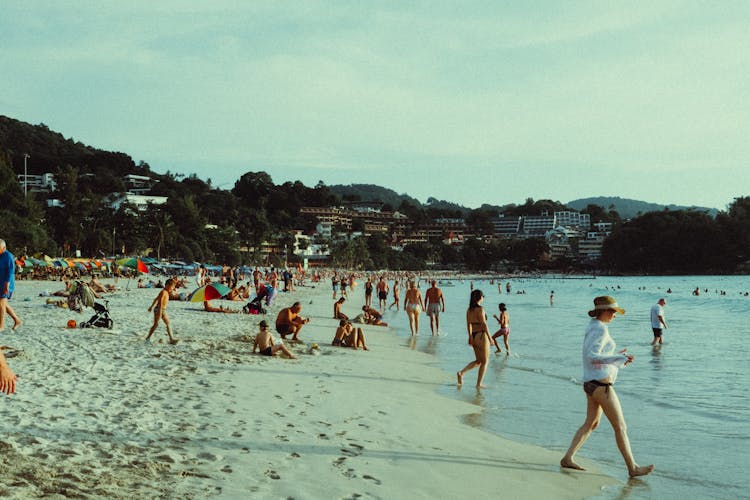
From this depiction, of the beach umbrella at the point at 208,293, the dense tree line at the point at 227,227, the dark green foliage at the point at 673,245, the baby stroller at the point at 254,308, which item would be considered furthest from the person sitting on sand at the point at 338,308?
the dark green foliage at the point at 673,245

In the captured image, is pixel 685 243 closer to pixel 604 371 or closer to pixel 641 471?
pixel 641 471

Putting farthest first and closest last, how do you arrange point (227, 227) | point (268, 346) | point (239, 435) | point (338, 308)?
point (227, 227)
point (338, 308)
point (268, 346)
point (239, 435)

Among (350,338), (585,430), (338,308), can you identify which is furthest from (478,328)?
(338,308)

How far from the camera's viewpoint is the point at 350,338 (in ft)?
42.6

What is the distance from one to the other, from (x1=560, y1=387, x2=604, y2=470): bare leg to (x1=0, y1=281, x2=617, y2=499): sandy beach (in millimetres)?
107

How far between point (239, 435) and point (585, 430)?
9.85 feet

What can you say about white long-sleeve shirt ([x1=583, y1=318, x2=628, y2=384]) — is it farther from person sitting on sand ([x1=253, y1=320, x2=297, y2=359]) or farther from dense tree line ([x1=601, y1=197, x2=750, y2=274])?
dense tree line ([x1=601, y1=197, x2=750, y2=274])

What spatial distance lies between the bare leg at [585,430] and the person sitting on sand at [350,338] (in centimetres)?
779

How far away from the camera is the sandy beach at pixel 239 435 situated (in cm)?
407

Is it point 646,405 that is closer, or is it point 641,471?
point 641,471

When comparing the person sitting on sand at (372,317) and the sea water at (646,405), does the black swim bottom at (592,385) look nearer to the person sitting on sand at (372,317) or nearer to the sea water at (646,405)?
the sea water at (646,405)

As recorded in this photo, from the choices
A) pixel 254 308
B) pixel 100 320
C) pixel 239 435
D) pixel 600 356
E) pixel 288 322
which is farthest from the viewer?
pixel 254 308

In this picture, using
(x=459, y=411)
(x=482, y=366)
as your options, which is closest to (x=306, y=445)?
(x=459, y=411)

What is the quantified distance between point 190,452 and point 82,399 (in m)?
2.11
